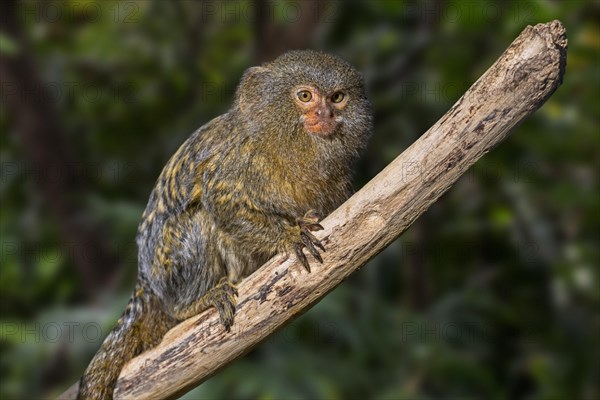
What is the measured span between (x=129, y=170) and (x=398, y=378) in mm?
2555

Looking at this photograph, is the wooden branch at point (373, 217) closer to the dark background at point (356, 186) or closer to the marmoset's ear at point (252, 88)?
the marmoset's ear at point (252, 88)

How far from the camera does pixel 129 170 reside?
6289 millimetres

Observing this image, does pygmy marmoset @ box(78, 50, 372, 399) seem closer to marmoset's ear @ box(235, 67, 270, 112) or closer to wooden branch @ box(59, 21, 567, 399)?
marmoset's ear @ box(235, 67, 270, 112)

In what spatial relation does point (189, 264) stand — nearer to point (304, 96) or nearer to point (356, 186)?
point (304, 96)

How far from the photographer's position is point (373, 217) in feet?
9.39

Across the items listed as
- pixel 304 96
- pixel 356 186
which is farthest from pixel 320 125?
pixel 356 186

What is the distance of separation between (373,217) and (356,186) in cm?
248

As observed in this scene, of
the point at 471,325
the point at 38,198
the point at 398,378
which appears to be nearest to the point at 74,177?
the point at 38,198

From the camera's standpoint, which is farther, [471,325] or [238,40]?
Answer: [238,40]

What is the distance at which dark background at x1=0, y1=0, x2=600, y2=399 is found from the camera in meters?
5.46

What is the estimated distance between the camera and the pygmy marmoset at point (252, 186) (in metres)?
3.26

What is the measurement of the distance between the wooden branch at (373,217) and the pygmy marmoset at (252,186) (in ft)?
0.39

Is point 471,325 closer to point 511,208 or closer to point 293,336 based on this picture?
Result: point 511,208

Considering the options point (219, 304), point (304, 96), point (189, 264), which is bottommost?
point (219, 304)
